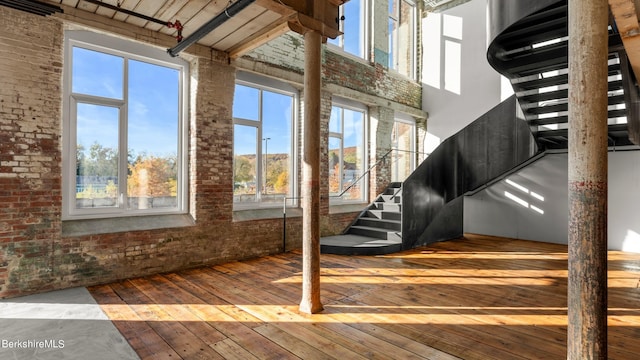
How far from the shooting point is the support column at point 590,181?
1934 millimetres

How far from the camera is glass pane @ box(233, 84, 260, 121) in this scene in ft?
20.8

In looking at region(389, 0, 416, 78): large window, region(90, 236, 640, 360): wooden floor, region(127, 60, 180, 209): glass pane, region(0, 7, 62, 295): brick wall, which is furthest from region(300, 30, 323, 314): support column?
region(389, 0, 416, 78): large window

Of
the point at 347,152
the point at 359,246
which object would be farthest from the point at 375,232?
the point at 347,152

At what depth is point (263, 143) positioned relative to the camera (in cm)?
678

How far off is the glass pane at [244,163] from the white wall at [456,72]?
5.96 meters

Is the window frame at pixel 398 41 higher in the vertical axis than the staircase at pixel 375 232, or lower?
higher

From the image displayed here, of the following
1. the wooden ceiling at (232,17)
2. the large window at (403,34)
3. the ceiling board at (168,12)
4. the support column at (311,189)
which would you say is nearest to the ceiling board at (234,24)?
the wooden ceiling at (232,17)

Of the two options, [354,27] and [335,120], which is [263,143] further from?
[354,27]

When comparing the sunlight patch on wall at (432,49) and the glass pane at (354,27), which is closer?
the glass pane at (354,27)

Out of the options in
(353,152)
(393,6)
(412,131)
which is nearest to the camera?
(353,152)

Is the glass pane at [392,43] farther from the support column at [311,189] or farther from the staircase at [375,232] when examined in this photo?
the support column at [311,189]

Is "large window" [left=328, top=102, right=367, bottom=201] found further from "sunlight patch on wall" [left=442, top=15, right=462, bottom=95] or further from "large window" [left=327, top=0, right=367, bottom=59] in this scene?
"sunlight patch on wall" [left=442, top=15, right=462, bottom=95]

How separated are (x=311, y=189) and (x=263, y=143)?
3.34 m

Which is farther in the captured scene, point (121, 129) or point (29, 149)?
point (121, 129)
